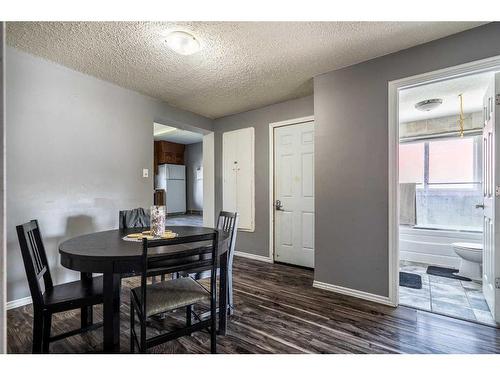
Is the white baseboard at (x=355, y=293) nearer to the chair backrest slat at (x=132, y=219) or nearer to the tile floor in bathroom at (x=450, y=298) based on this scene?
the tile floor in bathroom at (x=450, y=298)

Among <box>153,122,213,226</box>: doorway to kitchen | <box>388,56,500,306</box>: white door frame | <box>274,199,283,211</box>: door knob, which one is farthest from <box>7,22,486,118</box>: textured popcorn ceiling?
<box>153,122,213,226</box>: doorway to kitchen

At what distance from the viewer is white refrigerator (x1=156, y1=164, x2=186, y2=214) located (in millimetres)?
7070

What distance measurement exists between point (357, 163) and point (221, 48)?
1674mm

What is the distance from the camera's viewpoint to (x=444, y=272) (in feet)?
10.7

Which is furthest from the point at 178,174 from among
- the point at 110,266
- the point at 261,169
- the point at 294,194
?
the point at 110,266

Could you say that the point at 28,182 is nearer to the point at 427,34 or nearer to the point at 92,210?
the point at 92,210

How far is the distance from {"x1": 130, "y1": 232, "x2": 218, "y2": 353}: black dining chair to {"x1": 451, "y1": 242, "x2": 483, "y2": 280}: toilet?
3.15 m

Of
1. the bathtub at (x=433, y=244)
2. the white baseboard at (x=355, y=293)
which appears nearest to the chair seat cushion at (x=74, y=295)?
the white baseboard at (x=355, y=293)

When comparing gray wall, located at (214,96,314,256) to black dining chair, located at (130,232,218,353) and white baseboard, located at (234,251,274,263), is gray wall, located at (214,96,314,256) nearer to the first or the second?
white baseboard, located at (234,251,274,263)

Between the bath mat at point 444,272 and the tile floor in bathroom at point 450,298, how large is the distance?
13cm

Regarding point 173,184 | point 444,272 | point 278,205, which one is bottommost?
point 444,272

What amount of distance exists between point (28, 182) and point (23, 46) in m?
1.20

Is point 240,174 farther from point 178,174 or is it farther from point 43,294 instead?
point 178,174

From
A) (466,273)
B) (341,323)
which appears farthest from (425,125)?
(341,323)
